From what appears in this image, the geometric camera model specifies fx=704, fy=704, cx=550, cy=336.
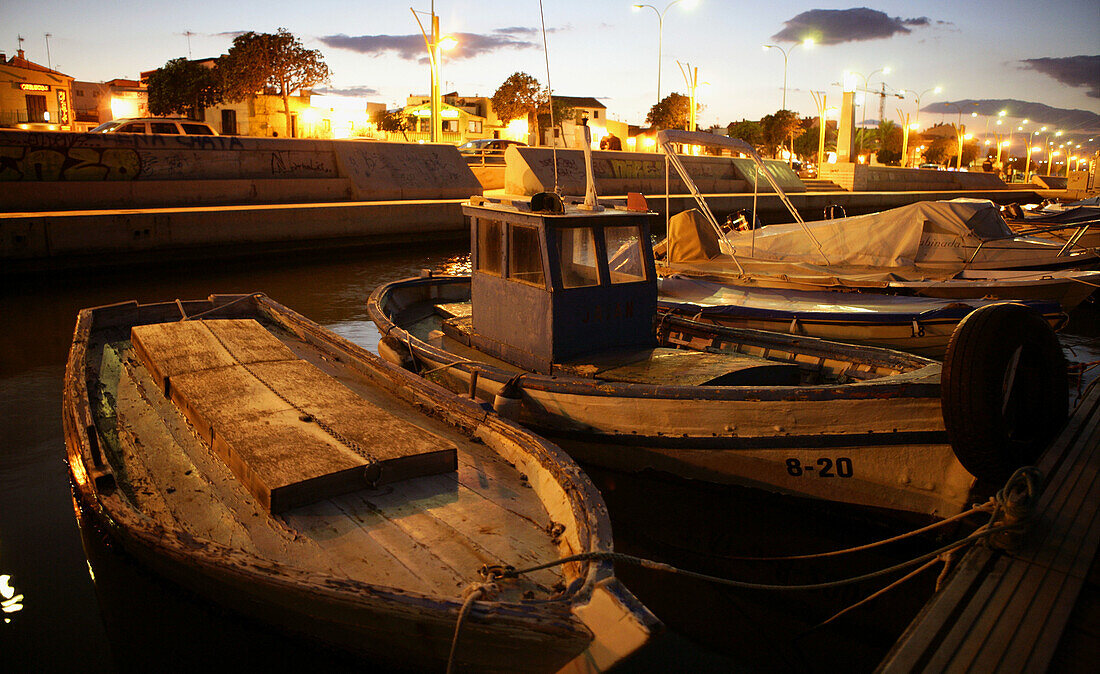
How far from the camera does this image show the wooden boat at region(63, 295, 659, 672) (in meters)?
3.02

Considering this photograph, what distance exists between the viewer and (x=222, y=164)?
2125 cm

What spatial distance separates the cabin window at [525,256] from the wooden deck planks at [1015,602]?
163 inches

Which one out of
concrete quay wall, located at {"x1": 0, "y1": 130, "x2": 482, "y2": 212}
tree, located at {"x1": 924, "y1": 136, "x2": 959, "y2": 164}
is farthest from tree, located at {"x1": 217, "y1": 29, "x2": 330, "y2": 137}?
tree, located at {"x1": 924, "y1": 136, "x2": 959, "y2": 164}

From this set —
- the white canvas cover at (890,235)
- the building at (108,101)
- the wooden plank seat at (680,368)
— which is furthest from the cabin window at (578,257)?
the building at (108,101)

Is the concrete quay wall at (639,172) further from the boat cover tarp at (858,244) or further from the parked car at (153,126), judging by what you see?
the parked car at (153,126)

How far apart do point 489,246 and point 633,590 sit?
3.85 metres

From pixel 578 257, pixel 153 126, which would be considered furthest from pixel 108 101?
pixel 578 257

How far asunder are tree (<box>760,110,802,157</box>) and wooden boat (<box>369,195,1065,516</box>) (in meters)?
67.7

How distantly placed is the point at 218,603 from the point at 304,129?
50.6 metres

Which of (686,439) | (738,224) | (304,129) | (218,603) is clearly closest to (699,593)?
(686,439)

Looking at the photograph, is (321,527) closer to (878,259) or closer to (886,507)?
(886,507)

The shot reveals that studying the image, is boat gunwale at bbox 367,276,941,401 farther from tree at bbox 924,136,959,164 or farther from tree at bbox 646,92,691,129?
tree at bbox 924,136,959,164

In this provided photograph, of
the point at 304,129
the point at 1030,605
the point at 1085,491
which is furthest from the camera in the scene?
the point at 304,129

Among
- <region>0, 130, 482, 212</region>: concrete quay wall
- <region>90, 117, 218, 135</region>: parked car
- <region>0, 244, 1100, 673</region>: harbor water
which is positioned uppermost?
<region>90, 117, 218, 135</region>: parked car
